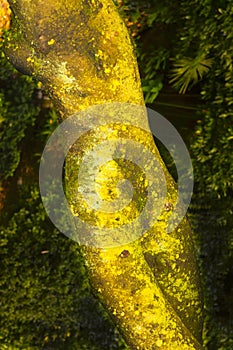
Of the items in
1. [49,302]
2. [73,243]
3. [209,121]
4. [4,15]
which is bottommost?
[49,302]

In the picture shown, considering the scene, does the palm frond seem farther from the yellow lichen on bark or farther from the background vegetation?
the yellow lichen on bark

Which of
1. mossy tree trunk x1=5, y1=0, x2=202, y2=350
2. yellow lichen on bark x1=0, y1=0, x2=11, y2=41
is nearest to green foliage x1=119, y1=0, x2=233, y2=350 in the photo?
mossy tree trunk x1=5, y1=0, x2=202, y2=350

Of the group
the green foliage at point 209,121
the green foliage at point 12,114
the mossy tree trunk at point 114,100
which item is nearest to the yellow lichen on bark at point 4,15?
the mossy tree trunk at point 114,100

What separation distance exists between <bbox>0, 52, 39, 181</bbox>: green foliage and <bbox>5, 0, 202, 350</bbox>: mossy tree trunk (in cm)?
131

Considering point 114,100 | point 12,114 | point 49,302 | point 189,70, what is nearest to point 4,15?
point 114,100

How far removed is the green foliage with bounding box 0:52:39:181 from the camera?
235 centimetres

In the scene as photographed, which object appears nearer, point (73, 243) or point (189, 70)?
point (189, 70)

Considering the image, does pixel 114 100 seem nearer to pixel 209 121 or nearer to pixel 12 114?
pixel 209 121

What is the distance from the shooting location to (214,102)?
211cm

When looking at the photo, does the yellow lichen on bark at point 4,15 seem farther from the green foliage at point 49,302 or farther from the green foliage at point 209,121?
the green foliage at point 49,302

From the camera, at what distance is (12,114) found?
7.75 ft

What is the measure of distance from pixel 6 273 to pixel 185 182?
775 mm

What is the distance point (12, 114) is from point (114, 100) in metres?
1.40

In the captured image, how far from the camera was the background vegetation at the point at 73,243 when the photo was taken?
6.97 ft
